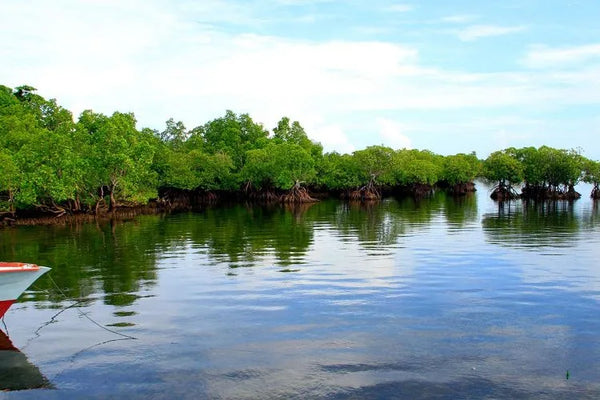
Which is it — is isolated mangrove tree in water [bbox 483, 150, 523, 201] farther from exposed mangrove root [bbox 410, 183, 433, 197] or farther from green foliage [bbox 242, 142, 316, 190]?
green foliage [bbox 242, 142, 316, 190]

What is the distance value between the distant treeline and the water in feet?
50.5

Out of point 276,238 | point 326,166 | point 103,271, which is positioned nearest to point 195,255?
point 103,271

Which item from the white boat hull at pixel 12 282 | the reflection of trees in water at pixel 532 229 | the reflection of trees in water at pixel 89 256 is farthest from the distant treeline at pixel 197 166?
the reflection of trees in water at pixel 532 229

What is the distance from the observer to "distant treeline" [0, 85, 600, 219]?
3669 cm

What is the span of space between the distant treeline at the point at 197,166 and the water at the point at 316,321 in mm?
15393

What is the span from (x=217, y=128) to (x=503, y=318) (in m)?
76.3

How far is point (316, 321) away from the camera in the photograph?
1145cm

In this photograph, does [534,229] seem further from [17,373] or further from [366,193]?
[366,193]

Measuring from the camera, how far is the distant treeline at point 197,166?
3669cm

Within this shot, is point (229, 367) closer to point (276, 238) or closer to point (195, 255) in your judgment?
point (195, 255)

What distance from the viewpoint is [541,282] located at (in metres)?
15.0

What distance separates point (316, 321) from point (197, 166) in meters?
55.8

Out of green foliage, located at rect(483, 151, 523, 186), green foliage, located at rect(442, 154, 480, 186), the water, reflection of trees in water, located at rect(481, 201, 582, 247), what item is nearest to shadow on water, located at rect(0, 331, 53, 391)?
the water

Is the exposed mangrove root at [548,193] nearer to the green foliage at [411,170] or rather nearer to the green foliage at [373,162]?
the green foliage at [411,170]
